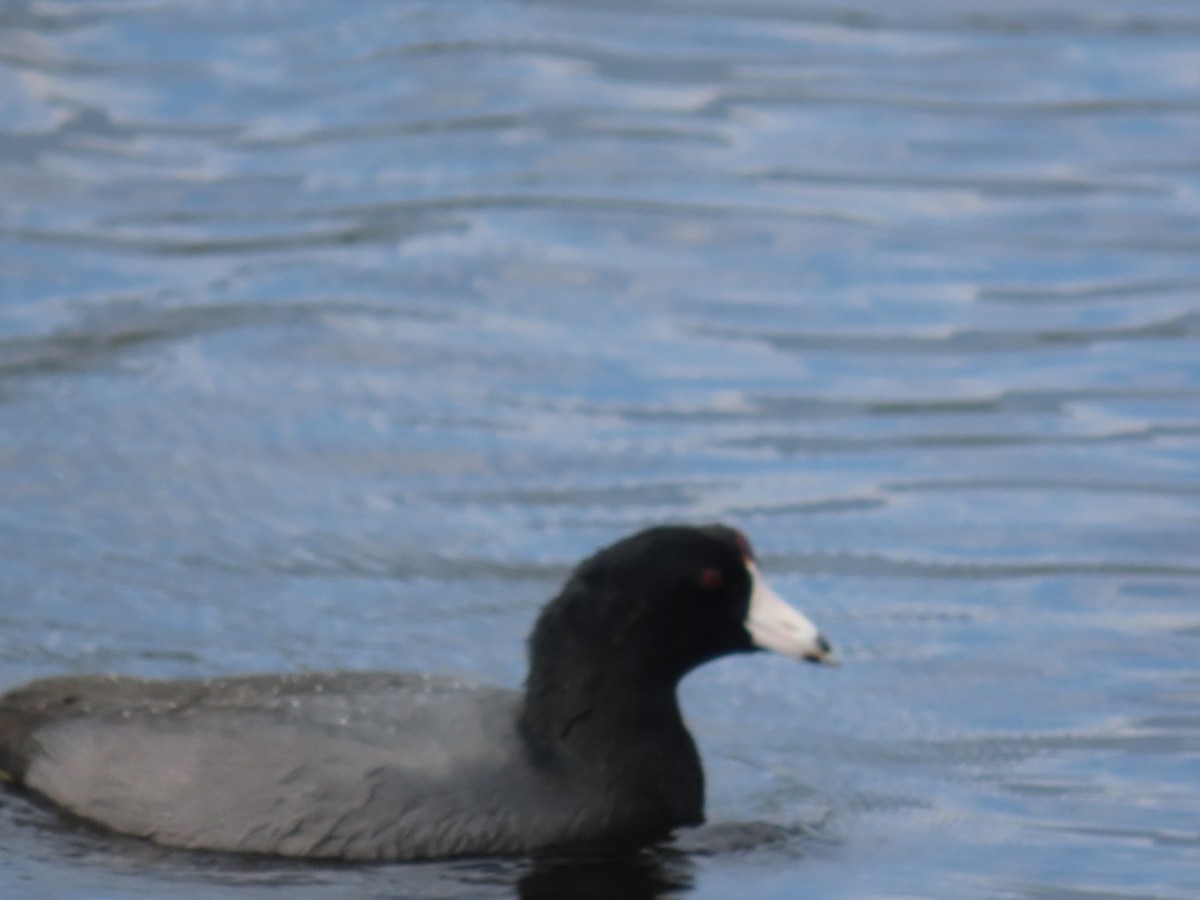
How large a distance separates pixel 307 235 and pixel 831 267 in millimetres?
3084

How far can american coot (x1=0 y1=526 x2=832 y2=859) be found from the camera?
7.81 m

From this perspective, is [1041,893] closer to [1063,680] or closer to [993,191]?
[1063,680]

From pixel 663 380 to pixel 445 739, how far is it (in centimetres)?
561

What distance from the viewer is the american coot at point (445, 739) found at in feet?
25.6

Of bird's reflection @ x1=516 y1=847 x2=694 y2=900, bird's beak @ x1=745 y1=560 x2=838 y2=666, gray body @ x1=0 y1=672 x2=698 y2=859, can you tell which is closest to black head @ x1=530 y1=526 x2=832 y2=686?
bird's beak @ x1=745 y1=560 x2=838 y2=666

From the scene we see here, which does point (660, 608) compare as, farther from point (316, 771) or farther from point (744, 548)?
point (316, 771)

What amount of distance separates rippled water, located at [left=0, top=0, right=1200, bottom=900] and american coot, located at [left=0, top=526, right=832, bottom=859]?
0.14 meters

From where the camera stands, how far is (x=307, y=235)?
52.4 ft

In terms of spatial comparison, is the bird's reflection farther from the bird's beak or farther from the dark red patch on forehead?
the dark red patch on forehead

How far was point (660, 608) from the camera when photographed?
26.7ft

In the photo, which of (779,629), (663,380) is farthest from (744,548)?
(663,380)

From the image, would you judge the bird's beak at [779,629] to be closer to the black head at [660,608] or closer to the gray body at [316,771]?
the black head at [660,608]

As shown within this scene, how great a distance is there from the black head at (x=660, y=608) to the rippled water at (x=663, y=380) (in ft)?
2.05

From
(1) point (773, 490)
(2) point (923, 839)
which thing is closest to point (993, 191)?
(1) point (773, 490)
